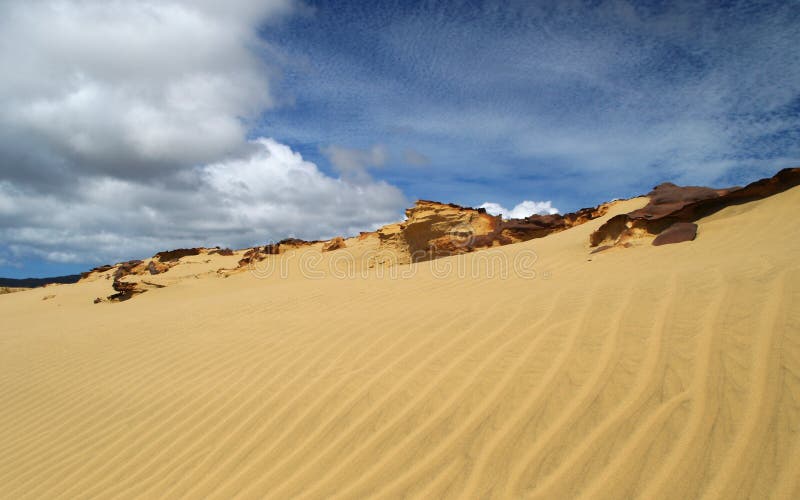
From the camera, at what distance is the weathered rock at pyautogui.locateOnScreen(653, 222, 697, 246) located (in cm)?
577

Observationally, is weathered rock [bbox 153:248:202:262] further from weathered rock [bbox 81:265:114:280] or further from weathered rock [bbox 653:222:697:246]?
weathered rock [bbox 653:222:697:246]

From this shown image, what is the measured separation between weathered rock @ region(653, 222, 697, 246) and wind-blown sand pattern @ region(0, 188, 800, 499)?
632 millimetres

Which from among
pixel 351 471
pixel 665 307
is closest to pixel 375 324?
pixel 351 471

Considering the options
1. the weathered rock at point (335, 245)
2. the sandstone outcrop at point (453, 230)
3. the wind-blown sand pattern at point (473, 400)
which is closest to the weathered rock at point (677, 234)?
the wind-blown sand pattern at point (473, 400)

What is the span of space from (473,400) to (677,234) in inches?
193

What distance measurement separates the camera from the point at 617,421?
1.95 meters

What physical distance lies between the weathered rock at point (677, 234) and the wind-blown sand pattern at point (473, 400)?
63cm

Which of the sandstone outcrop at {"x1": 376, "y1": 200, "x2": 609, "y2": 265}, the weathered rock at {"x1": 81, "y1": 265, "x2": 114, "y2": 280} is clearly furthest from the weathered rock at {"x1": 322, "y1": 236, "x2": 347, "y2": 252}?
the weathered rock at {"x1": 81, "y1": 265, "x2": 114, "y2": 280}

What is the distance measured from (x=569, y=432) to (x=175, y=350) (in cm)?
437

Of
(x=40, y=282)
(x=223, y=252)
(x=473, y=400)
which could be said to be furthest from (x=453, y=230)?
(x=40, y=282)

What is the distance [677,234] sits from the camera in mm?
5887

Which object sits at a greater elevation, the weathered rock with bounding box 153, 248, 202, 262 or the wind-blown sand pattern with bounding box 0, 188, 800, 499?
the weathered rock with bounding box 153, 248, 202, 262

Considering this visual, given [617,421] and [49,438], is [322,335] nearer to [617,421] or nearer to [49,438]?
[49,438]

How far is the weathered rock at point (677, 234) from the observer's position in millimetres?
5766
